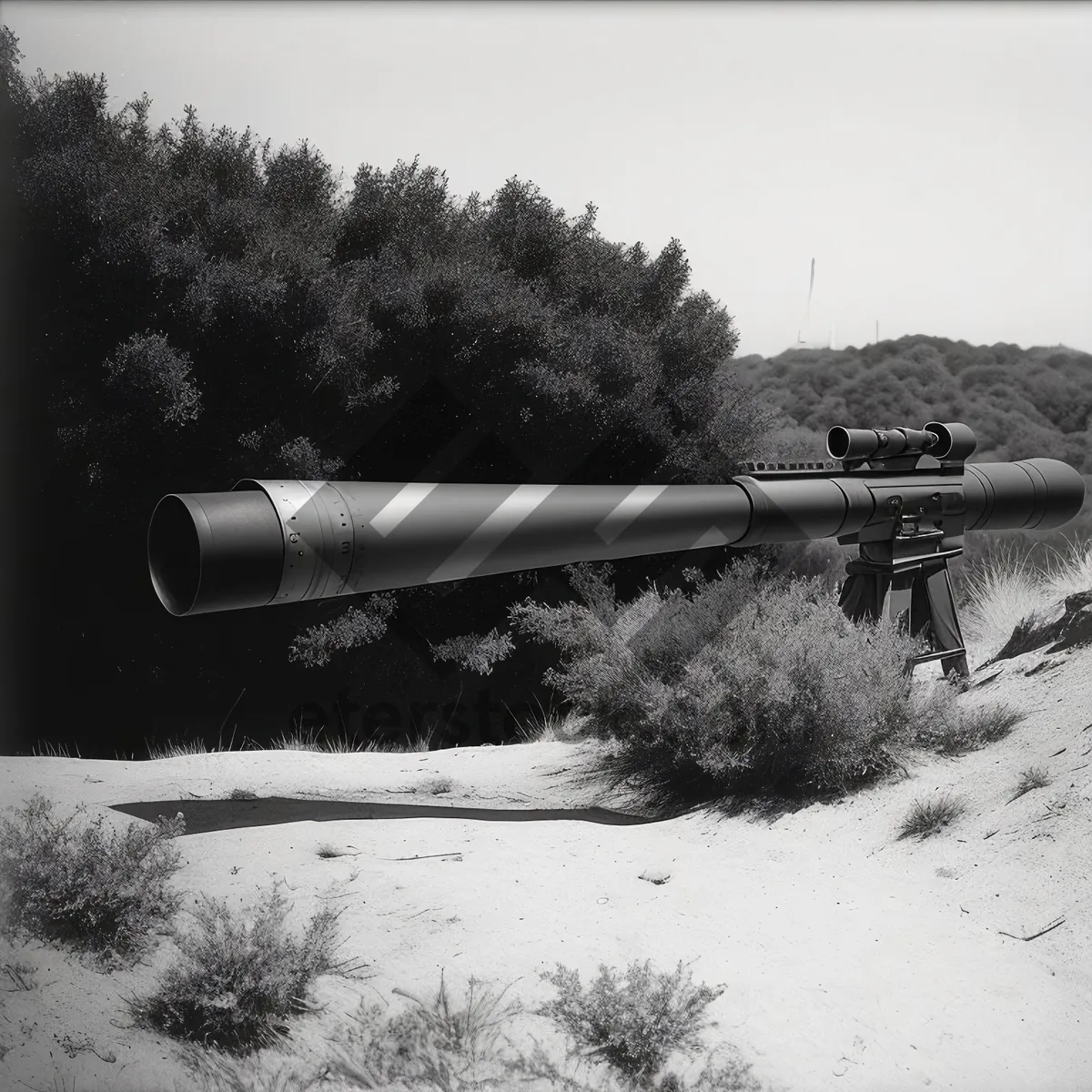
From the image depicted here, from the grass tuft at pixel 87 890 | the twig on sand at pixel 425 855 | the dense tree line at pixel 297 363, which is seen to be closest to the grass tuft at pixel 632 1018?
the twig on sand at pixel 425 855

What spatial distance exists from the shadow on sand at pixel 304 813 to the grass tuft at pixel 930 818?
4.36 feet

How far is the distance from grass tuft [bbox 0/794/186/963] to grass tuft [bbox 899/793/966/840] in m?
3.13

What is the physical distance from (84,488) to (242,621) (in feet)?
5.13

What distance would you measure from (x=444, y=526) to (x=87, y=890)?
1.75 metres

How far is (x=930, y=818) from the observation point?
415 centimetres

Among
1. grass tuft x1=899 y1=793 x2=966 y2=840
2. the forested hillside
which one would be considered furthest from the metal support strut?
the forested hillside

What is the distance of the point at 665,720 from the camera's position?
549cm

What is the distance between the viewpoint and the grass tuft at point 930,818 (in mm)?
4125

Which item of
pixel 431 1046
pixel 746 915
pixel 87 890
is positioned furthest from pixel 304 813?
pixel 746 915

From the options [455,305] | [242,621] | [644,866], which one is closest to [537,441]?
[455,305]

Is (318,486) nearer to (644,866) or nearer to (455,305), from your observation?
A: (644,866)

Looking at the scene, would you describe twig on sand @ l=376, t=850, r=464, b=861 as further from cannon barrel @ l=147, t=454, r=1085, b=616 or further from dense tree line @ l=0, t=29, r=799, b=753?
dense tree line @ l=0, t=29, r=799, b=753

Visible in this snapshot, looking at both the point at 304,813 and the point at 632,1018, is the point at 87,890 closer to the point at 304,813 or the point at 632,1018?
the point at 304,813

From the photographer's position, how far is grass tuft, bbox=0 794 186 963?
300 cm
